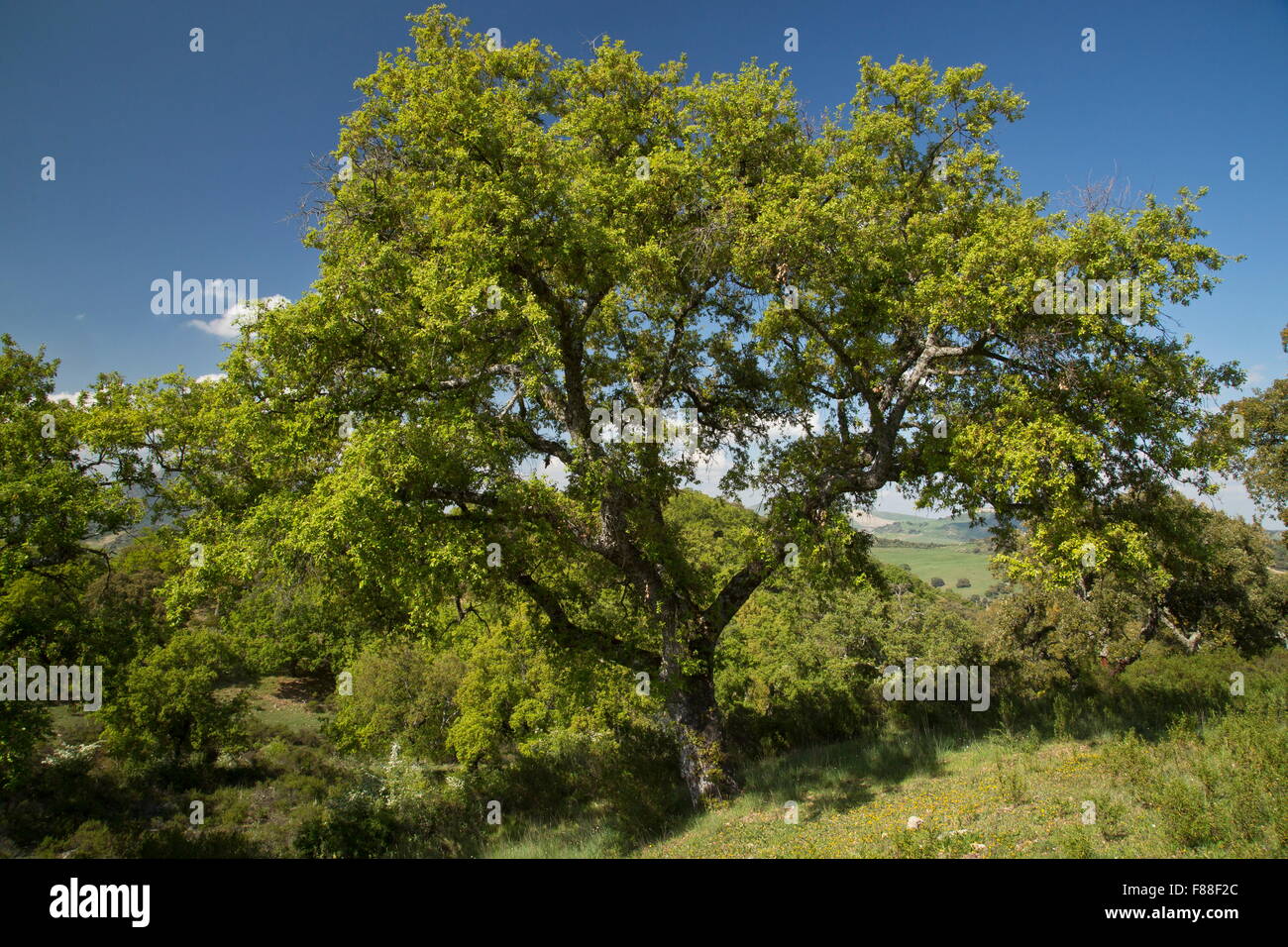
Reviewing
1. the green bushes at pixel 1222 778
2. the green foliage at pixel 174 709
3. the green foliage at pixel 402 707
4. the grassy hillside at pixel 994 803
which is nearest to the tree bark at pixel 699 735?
the grassy hillside at pixel 994 803

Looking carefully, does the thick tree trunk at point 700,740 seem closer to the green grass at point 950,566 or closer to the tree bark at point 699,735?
the tree bark at point 699,735

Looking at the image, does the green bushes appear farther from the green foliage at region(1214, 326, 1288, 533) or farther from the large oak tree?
the green foliage at region(1214, 326, 1288, 533)

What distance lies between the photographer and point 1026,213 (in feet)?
37.9

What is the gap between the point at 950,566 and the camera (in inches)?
6265

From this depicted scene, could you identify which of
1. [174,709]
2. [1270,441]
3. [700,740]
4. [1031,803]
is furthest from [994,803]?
[174,709]

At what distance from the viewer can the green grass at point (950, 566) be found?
136000 millimetres

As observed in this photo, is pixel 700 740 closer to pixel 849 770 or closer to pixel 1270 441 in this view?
pixel 849 770

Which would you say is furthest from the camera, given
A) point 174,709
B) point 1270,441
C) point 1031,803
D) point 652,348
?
point 174,709

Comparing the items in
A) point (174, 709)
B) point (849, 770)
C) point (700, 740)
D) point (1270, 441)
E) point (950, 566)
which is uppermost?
point (1270, 441)

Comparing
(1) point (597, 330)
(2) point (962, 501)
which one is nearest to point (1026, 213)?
(2) point (962, 501)

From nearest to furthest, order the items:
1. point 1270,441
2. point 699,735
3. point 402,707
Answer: point 699,735 < point 1270,441 < point 402,707
